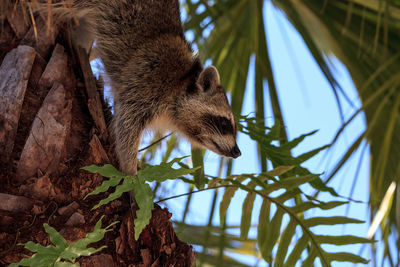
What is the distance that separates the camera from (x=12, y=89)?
5.53 ft

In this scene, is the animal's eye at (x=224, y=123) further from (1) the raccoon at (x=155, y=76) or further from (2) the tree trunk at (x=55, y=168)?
(2) the tree trunk at (x=55, y=168)

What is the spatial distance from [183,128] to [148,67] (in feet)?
1.40

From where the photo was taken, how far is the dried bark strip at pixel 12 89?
5.28ft

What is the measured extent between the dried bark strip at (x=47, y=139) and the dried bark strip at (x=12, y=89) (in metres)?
0.07

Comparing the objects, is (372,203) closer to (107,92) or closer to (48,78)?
(107,92)

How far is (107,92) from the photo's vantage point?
7.95ft

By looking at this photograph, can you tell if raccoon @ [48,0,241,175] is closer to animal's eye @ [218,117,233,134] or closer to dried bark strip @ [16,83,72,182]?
animal's eye @ [218,117,233,134]

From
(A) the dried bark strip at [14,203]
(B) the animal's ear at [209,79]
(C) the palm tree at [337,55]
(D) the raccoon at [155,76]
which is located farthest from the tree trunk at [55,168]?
(C) the palm tree at [337,55]

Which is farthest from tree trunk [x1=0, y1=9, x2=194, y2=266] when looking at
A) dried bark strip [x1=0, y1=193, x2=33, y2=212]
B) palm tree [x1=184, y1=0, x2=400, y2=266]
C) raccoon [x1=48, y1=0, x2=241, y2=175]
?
palm tree [x1=184, y1=0, x2=400, y2=266]

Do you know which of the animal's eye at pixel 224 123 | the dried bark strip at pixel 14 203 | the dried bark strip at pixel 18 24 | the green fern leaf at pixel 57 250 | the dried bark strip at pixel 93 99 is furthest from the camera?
the animal's eye at pixel 224 123

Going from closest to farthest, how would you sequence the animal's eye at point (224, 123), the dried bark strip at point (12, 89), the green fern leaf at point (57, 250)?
the green fern leaf at point (57, 250) < the dried bark strip at point (12, 89) < the animal's eye at point (224, 123)

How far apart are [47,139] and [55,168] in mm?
104

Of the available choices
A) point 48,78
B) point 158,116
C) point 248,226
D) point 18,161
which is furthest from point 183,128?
point 18,161

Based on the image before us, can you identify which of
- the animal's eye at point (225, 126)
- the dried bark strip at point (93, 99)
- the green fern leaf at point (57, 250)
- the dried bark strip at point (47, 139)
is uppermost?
the animal's eye at point (225, 126)
